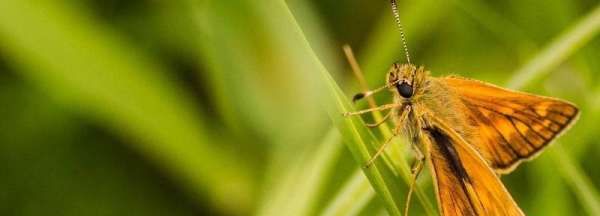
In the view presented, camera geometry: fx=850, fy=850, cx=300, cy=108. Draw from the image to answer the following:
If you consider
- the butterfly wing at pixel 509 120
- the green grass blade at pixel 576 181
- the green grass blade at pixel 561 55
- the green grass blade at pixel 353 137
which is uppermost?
the green grass blade at pixel 561 55

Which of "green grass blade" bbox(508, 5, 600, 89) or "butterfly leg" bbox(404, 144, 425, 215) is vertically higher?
"green grass blade" bbox(508, 5, 600, 89)

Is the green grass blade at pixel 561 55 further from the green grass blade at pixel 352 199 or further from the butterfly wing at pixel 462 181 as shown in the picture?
the green grass blade at pixel 352 199

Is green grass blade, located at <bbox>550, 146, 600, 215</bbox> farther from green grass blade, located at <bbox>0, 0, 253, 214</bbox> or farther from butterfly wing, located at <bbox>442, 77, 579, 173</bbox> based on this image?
green grass blade, located at <bbox>0, 0, 253, 214</bbox>

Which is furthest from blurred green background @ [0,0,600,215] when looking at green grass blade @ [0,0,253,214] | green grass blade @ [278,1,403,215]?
green grass blade @ [278,1,403,215]

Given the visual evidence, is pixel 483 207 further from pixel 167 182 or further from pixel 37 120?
pixel 37 120

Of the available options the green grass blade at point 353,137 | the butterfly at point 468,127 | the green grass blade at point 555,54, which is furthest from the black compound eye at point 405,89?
the green grass blade at point 555,54

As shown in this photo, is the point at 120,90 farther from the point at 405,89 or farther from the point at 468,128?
the point at 468,128
